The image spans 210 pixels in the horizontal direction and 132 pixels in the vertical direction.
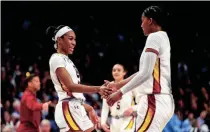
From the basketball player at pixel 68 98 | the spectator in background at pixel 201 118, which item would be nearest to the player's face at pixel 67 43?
the basketball player at pixel 68 98

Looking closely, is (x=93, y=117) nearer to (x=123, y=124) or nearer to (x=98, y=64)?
(x=123, y=124)

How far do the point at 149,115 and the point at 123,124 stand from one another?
10.9ft

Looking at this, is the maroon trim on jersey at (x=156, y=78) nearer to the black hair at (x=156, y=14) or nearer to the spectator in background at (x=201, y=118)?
the black hair at (x=156, y=14)

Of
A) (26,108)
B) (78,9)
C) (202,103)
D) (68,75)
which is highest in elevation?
(78,9)

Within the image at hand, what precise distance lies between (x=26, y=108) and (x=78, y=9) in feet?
30.1

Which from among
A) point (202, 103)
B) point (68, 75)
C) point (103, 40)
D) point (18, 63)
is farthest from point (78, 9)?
point (68, 75)

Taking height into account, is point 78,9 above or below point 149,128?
above

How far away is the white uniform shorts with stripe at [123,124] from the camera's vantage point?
8.36 m

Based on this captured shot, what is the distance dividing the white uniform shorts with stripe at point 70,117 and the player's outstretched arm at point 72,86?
232mm

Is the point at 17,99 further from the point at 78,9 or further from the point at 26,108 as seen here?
the point at 26,108

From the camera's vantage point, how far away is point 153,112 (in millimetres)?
5219

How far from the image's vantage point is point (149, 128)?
5.20 m

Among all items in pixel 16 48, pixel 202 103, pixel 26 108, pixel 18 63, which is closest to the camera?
pixel 26 108

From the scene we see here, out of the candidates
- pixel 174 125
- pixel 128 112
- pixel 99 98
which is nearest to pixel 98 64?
pixel 99 98
